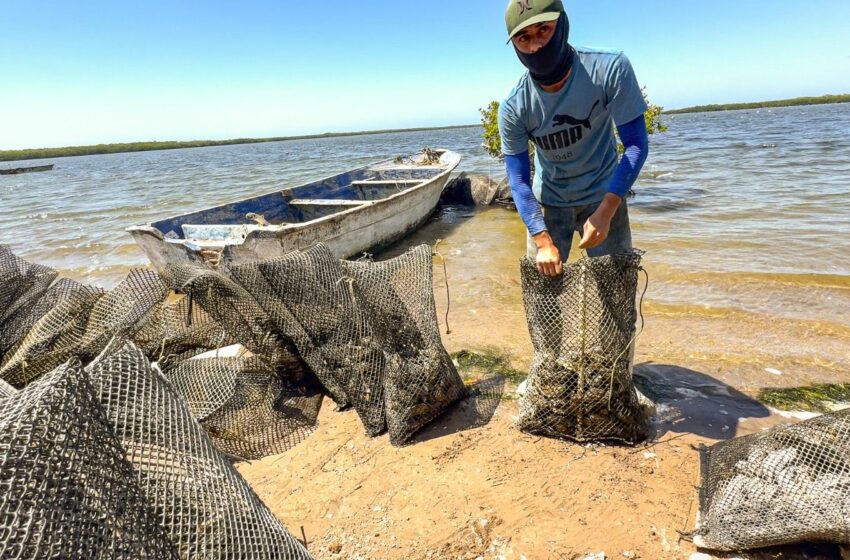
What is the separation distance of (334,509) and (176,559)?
1367mm

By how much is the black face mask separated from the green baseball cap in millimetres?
83

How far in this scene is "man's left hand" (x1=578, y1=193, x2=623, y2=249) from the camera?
8.54ft

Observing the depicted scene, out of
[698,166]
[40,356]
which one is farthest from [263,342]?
[698,166]

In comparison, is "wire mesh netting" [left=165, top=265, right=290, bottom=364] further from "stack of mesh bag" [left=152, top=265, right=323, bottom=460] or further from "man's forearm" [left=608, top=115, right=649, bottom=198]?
"man's forearm" [left=608, top=115, right=649, bottom=198]

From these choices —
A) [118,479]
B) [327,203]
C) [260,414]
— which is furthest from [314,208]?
[118,479]

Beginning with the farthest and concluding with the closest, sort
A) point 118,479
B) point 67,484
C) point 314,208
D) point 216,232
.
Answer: point 314,208, point 216,232, point 118,479, point 67,484

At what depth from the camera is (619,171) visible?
8.43 feet

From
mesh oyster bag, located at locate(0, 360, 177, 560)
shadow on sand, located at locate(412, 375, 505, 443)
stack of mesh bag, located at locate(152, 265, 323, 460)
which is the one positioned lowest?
shadow on sand, located at locate(412, 375, 505, 443)

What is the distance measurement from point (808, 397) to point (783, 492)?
6.26 ft

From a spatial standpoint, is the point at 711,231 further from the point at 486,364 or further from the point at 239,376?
the point at 239,376

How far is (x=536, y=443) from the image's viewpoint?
9.91 feet

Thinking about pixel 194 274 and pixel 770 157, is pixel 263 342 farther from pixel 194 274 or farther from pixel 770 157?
pixel 770 157

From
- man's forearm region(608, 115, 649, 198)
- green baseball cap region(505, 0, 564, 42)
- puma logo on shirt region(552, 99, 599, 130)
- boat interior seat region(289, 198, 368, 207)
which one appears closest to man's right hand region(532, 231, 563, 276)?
man's forearm region(608, 115, 649, 198)

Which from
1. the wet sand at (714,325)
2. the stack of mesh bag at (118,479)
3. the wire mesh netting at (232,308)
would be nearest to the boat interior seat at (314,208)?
the wet sand at (714,325)
